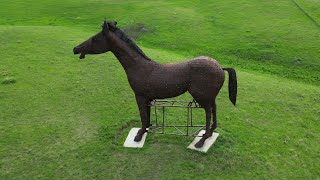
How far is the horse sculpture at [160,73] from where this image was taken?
7.63 m

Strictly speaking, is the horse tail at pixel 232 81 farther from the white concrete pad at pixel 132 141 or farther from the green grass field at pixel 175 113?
the white concrete pad at pixel 132 141

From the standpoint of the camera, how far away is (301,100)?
1175 cm

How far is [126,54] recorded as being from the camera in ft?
26.1

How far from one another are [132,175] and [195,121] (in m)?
3.04

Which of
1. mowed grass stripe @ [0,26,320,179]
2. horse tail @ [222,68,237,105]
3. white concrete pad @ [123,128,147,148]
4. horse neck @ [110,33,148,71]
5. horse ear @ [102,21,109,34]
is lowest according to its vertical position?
mowed grass stripe @ [0,26,320,179]

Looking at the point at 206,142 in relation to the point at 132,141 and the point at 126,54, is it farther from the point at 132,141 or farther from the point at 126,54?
the point at 126,54

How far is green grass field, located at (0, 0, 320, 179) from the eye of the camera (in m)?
8.16

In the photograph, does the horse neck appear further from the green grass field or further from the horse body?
the green grass field

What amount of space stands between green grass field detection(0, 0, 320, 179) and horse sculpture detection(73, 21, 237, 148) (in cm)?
145

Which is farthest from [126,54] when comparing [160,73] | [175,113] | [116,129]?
[175,113]

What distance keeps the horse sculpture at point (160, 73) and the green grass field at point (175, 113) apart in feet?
4.77

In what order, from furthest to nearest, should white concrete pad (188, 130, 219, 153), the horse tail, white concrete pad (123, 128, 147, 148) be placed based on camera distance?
white concrete pad (123, 128, 147, 148) → white concrete pad (188, 130, 219, 153) → the horse tail

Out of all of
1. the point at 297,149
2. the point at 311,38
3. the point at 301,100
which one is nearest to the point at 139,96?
the point at 297,149

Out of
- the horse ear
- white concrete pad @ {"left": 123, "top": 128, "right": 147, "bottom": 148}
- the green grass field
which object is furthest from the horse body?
the green grass field
